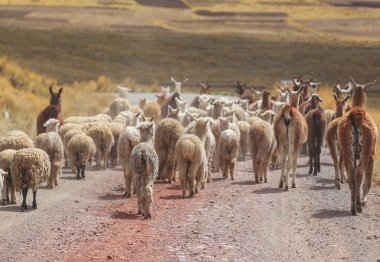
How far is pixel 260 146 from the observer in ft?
74.5

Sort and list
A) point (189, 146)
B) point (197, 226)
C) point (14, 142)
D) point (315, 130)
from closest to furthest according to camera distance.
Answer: point (197, 226) → point (189, 146) → point (14, 142) → point (315, 130)

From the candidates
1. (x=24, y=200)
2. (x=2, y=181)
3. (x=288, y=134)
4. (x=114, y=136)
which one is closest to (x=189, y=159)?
(x=288, y=134)

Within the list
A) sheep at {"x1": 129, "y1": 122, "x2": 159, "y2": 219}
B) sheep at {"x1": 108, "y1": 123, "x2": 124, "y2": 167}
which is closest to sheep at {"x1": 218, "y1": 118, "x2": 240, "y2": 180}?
sheep at {"x1": 108, "y1": 123, "x2": 124, "y2": 167}

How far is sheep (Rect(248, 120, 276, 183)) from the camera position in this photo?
2242 centimetres

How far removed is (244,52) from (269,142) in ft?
217

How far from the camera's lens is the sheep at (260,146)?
22422 millimetres

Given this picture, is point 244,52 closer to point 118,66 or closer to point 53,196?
point 118,66

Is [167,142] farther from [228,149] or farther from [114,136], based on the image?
[114,136]

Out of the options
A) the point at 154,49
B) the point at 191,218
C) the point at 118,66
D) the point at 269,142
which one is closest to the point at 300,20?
the point at 154,49

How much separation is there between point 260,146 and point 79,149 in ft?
13.8

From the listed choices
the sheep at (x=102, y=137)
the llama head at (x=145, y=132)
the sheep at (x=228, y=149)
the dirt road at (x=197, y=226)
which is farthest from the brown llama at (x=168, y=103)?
the llama head at (x=145, y=132)

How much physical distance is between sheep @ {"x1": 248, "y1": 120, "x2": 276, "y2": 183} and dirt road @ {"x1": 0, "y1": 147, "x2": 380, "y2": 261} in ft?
2.80

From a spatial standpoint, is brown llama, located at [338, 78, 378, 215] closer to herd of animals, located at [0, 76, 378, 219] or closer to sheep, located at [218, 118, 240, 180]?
herd of animals, located at [0, 76, 378, 219]

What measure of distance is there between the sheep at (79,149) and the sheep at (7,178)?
3.13 meters
